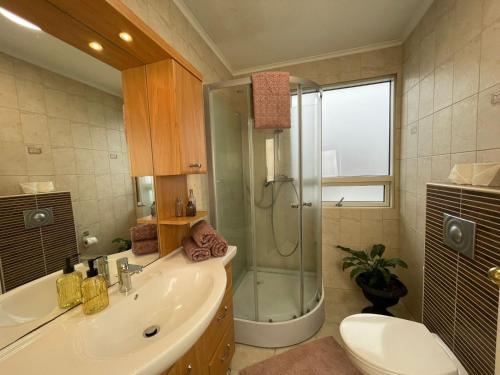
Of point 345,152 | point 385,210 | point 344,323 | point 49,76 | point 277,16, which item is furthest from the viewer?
point 345,152

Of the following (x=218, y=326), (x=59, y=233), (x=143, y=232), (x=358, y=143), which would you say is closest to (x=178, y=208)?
(x=143, y=232)

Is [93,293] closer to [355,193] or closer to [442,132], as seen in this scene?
[442,132]

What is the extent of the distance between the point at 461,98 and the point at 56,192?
82.4 inches

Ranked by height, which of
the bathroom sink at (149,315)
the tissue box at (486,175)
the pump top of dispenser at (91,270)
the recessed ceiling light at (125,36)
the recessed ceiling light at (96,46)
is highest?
the recessed ceiling light at (125,36)

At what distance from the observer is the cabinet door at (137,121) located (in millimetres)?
1051

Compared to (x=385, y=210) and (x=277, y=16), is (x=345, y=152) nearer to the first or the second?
(x=385, y=210)

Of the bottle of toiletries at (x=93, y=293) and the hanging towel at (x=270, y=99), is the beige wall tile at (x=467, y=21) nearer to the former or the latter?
the hanging towel at (x=270, y=99)

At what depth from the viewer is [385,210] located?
2.07m

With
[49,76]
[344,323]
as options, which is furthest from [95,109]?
[344,323]

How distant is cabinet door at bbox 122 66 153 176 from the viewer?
1051 mm

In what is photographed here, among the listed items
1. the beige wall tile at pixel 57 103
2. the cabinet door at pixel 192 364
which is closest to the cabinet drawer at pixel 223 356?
the cabinet door at pixel 192 364

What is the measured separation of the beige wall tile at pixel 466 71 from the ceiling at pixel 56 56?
6.19 ft

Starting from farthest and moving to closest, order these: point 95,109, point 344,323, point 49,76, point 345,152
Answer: point 345,152 → point 344,323 → point 95,109 → point 49,76

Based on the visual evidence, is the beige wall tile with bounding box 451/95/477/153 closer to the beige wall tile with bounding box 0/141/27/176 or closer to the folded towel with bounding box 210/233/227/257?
the folded towel with bounding box 210/233/227/257
